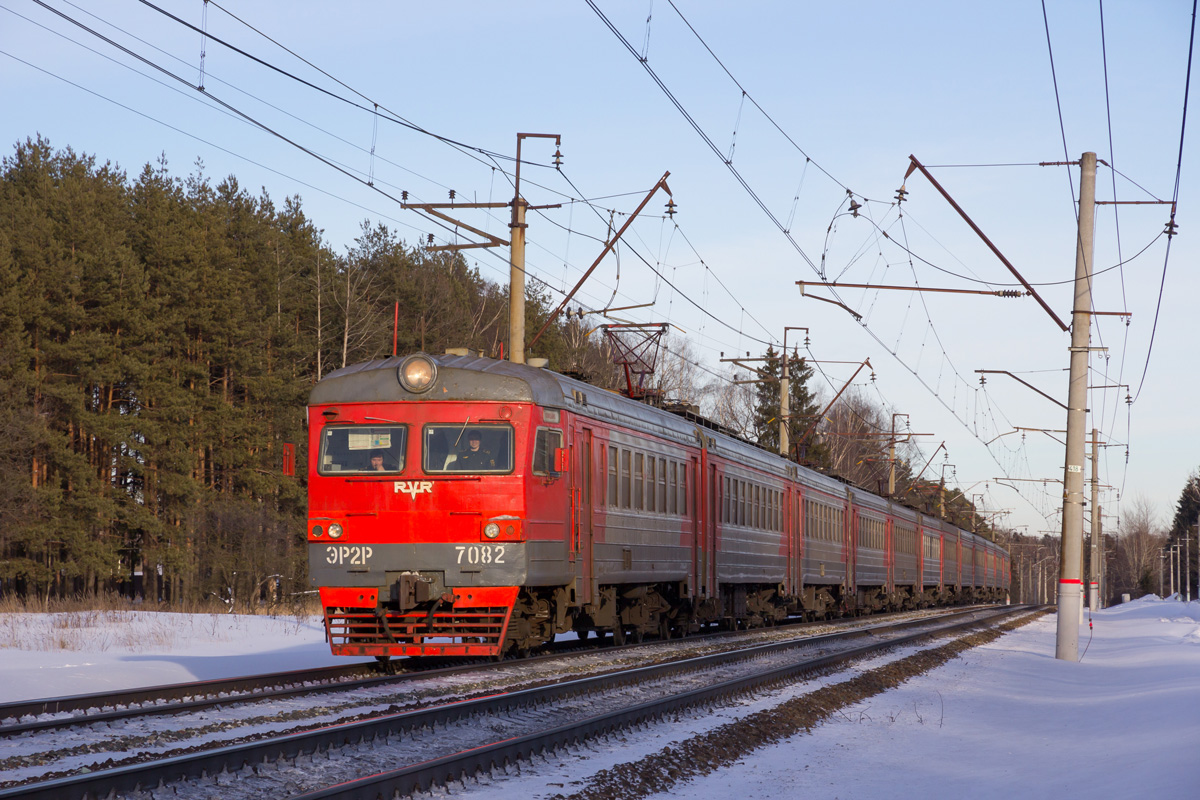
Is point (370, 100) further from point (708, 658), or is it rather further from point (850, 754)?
point (850, 754)

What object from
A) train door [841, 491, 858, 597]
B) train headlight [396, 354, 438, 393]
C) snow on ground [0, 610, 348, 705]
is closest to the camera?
snow on ground [0, 610, 348, 705]

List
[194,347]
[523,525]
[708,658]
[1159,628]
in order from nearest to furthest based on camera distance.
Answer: [523,525] < [708,658] < [1159,628] < [194,347]

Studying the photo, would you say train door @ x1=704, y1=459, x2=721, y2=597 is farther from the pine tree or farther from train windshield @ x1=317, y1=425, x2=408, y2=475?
the pine tree

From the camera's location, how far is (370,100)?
1652cm

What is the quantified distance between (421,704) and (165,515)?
112ft

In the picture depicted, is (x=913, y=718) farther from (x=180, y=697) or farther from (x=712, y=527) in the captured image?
(x=712, y=527)

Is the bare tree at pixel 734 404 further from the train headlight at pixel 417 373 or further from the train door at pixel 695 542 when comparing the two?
the train headlight at pixel 417 373

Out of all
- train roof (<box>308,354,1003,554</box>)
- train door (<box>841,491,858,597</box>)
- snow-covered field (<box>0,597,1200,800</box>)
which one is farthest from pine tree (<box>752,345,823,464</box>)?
train roof (<box>308,354,1003,554</box>)

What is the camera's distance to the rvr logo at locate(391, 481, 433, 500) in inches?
531

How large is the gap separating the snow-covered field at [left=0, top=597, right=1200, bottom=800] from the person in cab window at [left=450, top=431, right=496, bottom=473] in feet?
12.5

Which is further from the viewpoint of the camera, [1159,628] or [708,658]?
[1159,628]

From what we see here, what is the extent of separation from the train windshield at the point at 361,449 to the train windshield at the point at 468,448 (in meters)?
0.35

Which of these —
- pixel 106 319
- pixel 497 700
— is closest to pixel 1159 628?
pixel 497 700

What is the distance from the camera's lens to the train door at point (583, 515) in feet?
48.7
